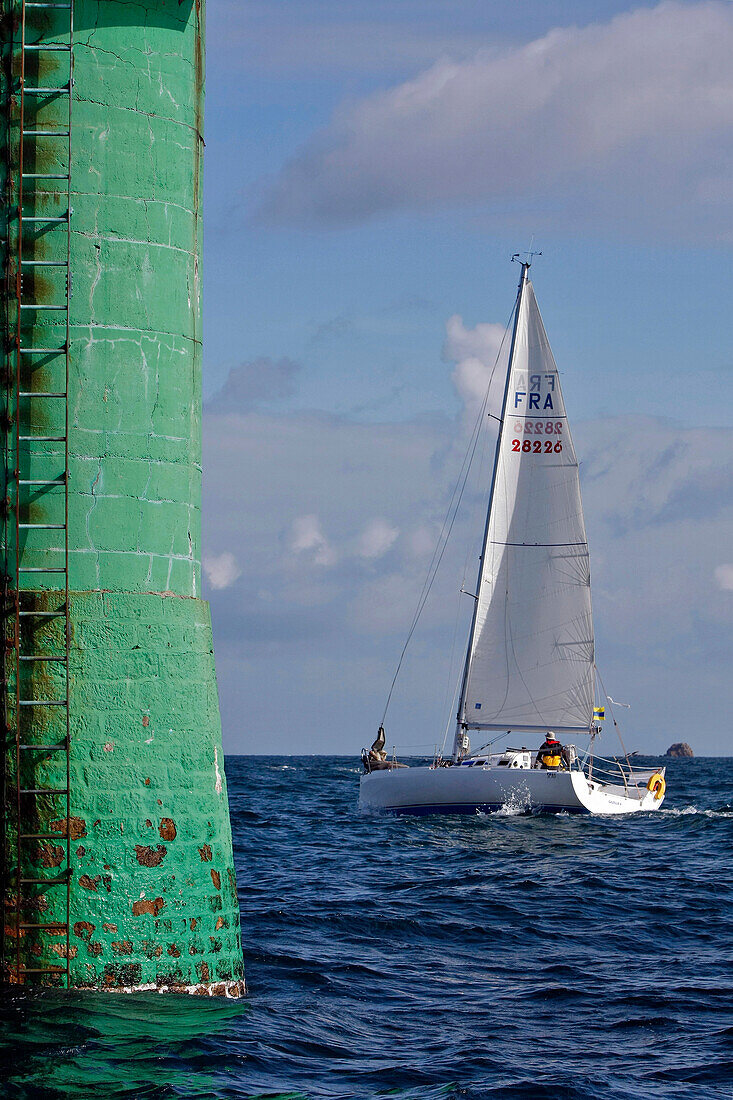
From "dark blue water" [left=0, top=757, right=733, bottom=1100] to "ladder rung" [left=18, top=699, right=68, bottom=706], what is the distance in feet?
6.65

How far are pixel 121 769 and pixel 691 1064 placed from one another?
470cm

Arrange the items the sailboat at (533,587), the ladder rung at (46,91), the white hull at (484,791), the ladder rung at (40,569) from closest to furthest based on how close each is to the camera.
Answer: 1. the ladder rung at (40,569)
2. the ladder rung at (46,91)
3. the white hull at (484,791)
4. the sailboat at (533,587)

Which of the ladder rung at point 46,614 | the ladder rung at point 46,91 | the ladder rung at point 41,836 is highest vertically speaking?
the ladder rung at point 46,91

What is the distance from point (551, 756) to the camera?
32.9 m

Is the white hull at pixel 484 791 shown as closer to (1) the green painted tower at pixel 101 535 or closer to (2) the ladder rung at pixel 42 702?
(1) the green painted tower at pixel 101 535

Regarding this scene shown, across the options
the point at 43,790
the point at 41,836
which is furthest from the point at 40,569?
the point at 41,836

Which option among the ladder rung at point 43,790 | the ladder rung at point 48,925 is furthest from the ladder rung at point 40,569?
the ladder rung at point 48,925

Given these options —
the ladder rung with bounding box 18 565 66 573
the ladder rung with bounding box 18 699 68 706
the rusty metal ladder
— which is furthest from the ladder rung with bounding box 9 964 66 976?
the ladder rung with bounding box 18 565 66 573

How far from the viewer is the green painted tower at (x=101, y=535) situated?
970 centimetres

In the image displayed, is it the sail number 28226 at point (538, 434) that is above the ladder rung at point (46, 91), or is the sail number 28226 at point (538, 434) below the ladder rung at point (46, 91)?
above

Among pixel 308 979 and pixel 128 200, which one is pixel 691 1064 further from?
pixel 128 200

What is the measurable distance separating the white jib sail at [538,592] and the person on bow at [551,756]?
330cm

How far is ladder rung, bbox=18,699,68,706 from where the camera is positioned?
9.68 m

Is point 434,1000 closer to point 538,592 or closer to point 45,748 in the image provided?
point 45,748
